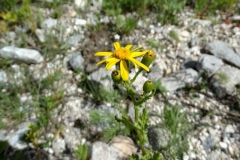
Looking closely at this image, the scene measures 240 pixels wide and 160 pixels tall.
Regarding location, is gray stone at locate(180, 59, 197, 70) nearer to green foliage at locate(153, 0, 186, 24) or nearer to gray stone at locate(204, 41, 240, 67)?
gray stone at locate(204, 41, 240, 67)

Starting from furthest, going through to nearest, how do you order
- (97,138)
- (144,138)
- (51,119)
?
(51,119), (97,138), (144,138)

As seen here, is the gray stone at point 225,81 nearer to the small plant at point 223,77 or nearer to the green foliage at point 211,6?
the small plant at point 223,77

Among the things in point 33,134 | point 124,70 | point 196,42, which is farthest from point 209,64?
point 33,134

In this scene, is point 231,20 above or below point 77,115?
above

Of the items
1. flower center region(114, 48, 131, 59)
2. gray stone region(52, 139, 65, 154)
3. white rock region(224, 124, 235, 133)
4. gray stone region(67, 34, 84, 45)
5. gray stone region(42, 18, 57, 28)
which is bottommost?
white rock region(224, 124, 235, 133)

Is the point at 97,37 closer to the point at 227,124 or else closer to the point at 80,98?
the point at 80,98

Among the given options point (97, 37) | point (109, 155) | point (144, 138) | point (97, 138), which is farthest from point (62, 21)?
point (144, 138)

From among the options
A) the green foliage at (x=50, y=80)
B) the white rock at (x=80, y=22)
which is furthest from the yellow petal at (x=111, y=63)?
the white rock at (x=80, y=22)

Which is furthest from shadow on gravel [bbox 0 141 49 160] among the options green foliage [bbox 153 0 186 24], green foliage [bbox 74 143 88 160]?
green foliage [bbox 153 0 186 24]
